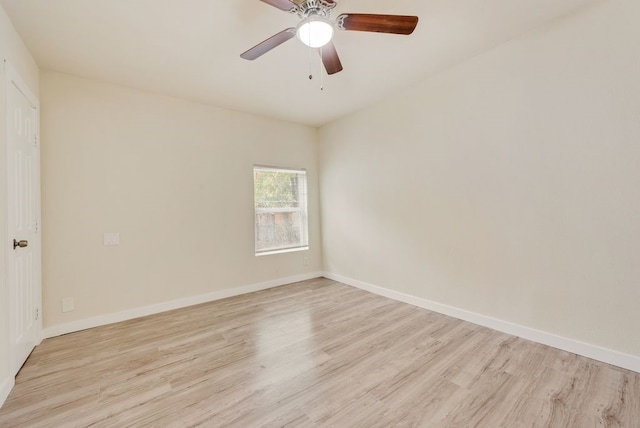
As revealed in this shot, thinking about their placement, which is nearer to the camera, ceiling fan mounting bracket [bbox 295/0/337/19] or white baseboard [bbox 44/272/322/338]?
ceiling fan mounting bracket [bbox 295/0/337/19]

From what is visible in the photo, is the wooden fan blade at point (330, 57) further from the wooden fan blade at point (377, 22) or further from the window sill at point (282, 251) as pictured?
the window sill at point (282, 251)

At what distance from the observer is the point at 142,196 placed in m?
3.08

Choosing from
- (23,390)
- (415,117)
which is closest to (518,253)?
(415,117)

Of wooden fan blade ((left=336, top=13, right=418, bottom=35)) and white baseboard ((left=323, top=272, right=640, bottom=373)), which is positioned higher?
wooden fan blade ((left=336, top=13, right=418, bottom=35))

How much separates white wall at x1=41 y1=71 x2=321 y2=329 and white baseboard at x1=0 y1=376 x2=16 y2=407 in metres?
0.96

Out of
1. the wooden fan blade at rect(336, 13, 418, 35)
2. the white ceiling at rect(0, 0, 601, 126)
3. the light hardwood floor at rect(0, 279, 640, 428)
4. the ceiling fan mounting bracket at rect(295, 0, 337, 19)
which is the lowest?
the light hardwood floor at rect(0, 279, 640, 428)

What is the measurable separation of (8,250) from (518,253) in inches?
156

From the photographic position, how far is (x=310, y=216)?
4539mm

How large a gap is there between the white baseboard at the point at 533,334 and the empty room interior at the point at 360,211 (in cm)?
2

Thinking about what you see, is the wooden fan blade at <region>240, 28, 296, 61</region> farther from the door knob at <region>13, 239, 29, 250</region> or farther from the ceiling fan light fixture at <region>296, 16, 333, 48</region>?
the door knob at <region>13, 239, 29, 250</region>

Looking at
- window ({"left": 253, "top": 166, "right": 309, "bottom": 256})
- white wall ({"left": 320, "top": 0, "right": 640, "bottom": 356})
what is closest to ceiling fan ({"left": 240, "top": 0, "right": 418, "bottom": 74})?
white wall ({"left": 320, "top": 0, "right": 640, "bottom": 356})

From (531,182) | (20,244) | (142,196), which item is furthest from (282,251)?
(531,182)

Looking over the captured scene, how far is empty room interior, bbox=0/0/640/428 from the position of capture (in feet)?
5.71

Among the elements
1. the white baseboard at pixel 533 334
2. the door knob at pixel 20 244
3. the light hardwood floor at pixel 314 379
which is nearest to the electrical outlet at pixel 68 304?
the light hardwood floor at pixel 314 379
